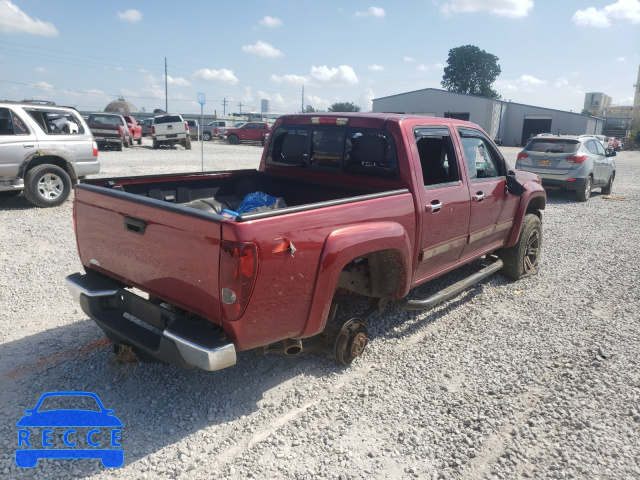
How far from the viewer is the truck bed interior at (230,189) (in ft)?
14.0

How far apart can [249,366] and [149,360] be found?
2.74ft

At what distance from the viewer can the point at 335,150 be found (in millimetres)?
4484

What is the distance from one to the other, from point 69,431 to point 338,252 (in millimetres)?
2037

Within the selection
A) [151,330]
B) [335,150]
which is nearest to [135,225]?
[151,330]

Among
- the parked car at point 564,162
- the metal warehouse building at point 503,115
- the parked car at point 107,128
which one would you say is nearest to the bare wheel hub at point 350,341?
the parked car at point 564,162

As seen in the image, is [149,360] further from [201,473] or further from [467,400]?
[467,400]

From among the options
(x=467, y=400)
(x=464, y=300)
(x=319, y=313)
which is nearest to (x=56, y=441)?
(x=319, y=313)

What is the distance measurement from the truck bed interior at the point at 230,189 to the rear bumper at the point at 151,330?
968mm

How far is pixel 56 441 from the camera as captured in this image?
117 inches

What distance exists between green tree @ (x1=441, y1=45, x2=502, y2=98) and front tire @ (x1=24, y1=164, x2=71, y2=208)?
86955 millimetres

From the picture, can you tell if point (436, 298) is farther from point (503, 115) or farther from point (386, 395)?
point (503, 115)

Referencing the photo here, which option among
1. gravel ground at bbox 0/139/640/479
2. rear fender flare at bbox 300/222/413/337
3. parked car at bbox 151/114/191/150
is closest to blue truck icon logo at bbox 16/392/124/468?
gravel ground at bbox 0/139/640/479

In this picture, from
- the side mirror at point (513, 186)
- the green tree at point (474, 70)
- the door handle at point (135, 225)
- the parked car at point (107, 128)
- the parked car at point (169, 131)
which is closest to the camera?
the door handle at point (135, 225)

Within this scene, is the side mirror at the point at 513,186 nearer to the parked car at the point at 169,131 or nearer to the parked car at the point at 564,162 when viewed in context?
the parked car at the point at 564,162
